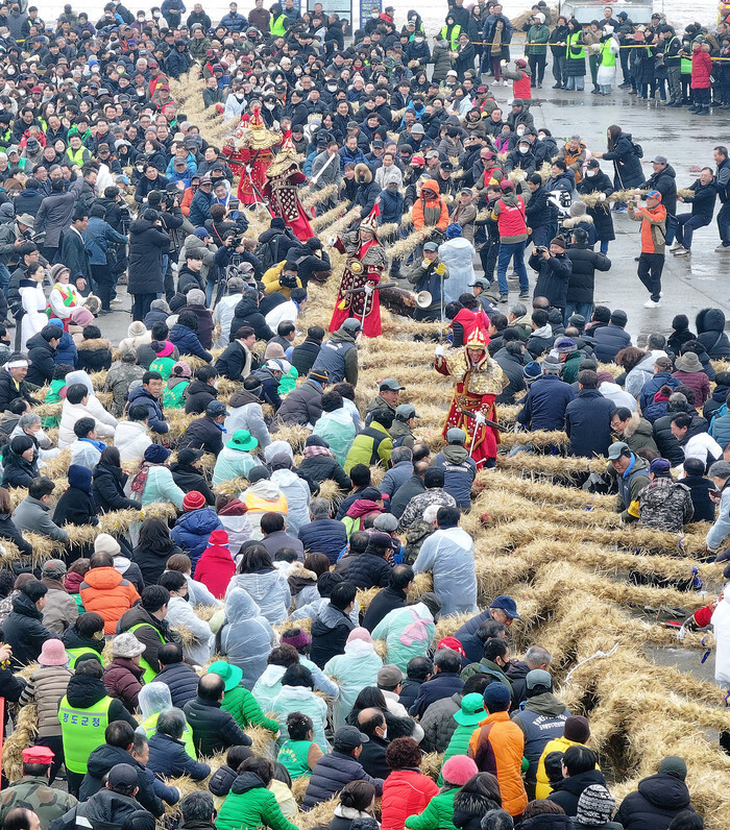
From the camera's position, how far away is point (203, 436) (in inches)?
546

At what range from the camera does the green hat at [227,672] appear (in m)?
8.99

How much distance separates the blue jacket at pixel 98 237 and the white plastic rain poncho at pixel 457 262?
5361 mm

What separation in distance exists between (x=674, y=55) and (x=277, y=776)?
2966 cm

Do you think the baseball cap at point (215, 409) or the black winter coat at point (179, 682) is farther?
the baseball cap at point (215, 409)

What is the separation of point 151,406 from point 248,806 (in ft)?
22.9

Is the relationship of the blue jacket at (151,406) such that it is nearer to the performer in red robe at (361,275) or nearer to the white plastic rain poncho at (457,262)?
the performer in red robe at (361,275)

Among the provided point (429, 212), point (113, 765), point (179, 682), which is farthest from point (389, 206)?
point (113, 765)

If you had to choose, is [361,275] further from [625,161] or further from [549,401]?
[625,161]

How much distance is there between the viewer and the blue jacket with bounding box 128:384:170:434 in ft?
45.1

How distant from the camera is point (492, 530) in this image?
42.0ft

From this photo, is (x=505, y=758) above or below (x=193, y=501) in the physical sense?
below

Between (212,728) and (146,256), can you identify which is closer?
(212,728)

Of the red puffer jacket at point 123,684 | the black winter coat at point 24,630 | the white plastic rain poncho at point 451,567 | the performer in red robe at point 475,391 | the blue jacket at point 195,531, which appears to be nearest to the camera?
the red puffer jacket at point 123,684

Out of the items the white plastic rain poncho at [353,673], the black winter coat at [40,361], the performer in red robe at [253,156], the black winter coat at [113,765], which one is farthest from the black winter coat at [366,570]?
the performer in red robe at [253,156]
